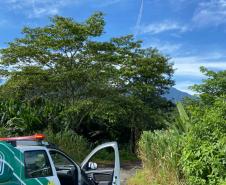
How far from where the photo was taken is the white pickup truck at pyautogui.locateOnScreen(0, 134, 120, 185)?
709 cm

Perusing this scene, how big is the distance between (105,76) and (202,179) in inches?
513

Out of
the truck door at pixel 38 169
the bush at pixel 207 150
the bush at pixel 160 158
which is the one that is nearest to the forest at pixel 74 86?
the bush at pixel 160 158

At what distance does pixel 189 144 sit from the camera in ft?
34.7

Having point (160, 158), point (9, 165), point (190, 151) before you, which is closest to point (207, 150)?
point (190, 151)

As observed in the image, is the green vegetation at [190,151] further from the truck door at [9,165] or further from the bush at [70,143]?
the bush at [70,143]

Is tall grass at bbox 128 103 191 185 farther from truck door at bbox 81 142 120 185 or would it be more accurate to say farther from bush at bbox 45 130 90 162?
bush at bbox 45 130 90 162

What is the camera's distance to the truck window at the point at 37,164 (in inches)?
293

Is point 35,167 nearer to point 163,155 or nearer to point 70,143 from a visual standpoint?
point 163,155

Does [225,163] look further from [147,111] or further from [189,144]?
[147,111]

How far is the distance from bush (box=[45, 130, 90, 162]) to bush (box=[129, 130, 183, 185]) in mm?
5983

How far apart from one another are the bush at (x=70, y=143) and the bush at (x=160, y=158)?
5983 mm

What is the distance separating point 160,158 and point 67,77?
993cm

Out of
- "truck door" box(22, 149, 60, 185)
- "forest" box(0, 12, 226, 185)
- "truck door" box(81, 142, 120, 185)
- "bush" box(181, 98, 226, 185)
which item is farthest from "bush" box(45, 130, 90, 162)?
"truck door" box(22, 149, 60, 185)

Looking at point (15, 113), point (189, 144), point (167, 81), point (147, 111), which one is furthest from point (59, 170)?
point (167, 81)
